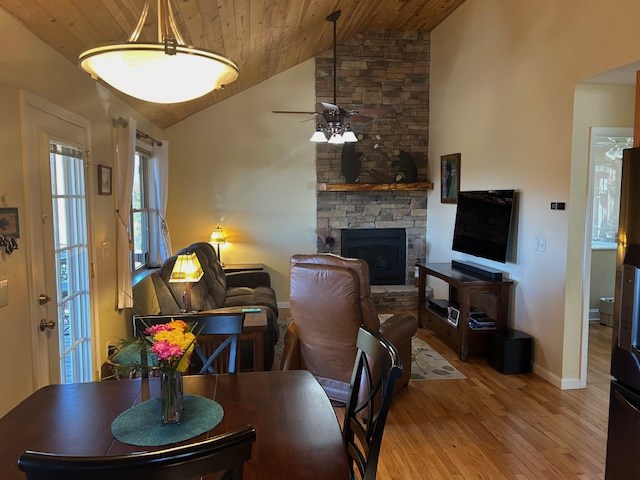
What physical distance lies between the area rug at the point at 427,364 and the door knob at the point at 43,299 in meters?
2.05

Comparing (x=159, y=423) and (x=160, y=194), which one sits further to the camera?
(x=160, y=194)

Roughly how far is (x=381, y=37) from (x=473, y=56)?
Answer: 5.84 ft

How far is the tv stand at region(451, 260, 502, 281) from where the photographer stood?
176 inches

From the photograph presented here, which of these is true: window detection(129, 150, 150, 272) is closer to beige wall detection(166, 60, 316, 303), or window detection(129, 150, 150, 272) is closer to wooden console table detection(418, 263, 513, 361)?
beige wall detection(166, 60, 316, 303)

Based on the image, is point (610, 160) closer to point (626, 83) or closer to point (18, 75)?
point (626, 83)

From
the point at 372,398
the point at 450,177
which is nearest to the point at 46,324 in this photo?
the point at 372,398

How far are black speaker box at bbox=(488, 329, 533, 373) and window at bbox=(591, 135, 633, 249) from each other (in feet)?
7.36

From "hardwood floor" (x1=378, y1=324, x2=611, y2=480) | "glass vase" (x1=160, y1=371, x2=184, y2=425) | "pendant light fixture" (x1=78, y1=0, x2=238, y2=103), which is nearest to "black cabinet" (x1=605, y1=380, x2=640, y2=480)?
"hardwood floor" (x1=378, y1=324, x2=611, y2=480)

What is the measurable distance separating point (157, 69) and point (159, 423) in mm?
1172

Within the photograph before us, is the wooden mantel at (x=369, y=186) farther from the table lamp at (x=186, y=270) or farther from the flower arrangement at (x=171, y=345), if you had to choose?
the flower arrangement at (x=171, y=345)

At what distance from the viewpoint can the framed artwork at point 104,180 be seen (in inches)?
132

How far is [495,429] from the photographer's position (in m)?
3.14

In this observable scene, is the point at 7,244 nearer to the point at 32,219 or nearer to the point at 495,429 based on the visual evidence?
the point at 32,219

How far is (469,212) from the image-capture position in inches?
205
